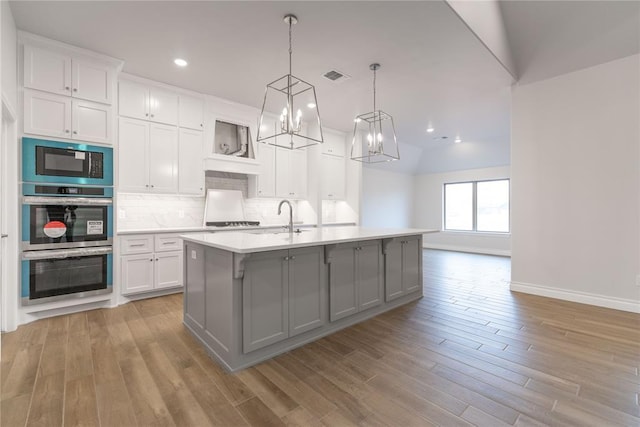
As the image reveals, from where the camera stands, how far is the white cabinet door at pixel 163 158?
4059mm

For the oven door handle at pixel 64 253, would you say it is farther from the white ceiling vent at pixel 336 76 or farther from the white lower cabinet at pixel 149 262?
the white ceiling vent at pixel 336 76

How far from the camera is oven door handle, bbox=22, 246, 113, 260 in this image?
3006 millimetres

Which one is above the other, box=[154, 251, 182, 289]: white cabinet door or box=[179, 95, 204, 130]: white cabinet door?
box=[179, 95, 204, 130]: white cabinet door

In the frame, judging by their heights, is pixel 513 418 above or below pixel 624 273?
below

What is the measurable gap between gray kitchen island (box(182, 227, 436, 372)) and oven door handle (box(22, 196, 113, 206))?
4.66ft

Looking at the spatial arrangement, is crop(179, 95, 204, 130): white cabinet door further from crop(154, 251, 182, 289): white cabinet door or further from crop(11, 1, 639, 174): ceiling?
crop(154, 251, 182, 289): white cabinet door

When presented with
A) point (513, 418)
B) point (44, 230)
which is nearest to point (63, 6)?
point (44, 230)

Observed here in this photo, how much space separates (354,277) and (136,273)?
278 cm

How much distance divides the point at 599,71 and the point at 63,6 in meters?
5.73

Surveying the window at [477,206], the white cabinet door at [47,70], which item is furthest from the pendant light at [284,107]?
the window at [477,206]

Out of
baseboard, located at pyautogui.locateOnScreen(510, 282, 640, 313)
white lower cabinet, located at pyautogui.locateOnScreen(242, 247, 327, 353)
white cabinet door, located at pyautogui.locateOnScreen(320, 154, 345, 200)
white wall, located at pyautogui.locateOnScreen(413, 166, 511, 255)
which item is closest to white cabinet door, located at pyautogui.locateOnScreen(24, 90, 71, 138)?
white lower cabinet, located at pyautogui.locateOnScreen(242, 247, 327, 353)

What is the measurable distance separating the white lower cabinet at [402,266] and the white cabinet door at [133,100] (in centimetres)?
364

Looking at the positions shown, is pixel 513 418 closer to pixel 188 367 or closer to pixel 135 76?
pixel 188 367

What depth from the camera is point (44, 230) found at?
3.08 meters
